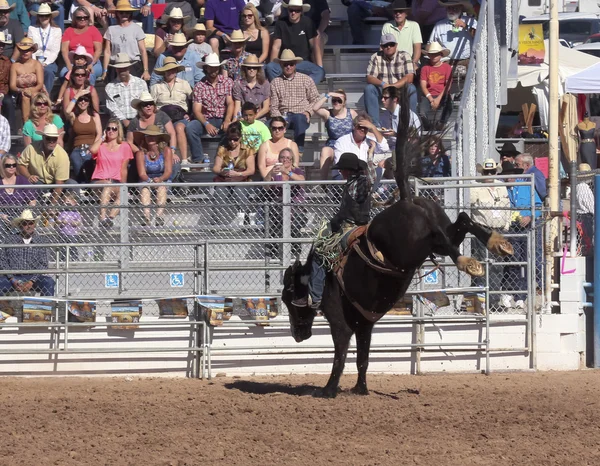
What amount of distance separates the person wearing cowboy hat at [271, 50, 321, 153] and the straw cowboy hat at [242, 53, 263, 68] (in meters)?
0.34

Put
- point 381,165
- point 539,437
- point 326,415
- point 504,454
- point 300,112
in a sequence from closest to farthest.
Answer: point 504,454 < point 539,437 < point 326,415 < point 381,165 < point 300,112

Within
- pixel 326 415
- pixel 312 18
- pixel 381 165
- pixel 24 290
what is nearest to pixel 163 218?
→ pixel 24 290

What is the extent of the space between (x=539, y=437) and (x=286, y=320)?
4.87m

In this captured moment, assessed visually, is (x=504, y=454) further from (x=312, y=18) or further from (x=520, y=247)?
(x=312, y=18)

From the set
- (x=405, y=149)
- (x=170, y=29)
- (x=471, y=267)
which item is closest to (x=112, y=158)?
(x=170, y=29)

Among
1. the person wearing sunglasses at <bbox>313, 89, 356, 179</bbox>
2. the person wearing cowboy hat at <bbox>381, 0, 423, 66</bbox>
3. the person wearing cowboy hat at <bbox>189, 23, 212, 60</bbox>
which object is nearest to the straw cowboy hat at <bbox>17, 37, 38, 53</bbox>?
the person wearing cowboy hat at <bbox>189, 23, 212, 60</bbox>

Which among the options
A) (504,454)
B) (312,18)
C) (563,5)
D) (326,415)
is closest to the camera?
(504,454)

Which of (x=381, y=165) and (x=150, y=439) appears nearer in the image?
(x=150, y=439)

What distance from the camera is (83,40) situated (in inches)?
668

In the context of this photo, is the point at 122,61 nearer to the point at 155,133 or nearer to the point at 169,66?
the point at 169,66

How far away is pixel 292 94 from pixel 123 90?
2589 millimetres

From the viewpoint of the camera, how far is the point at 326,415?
9617mm

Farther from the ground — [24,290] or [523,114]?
[523,114]

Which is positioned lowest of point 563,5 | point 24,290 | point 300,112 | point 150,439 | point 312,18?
point 150,439
